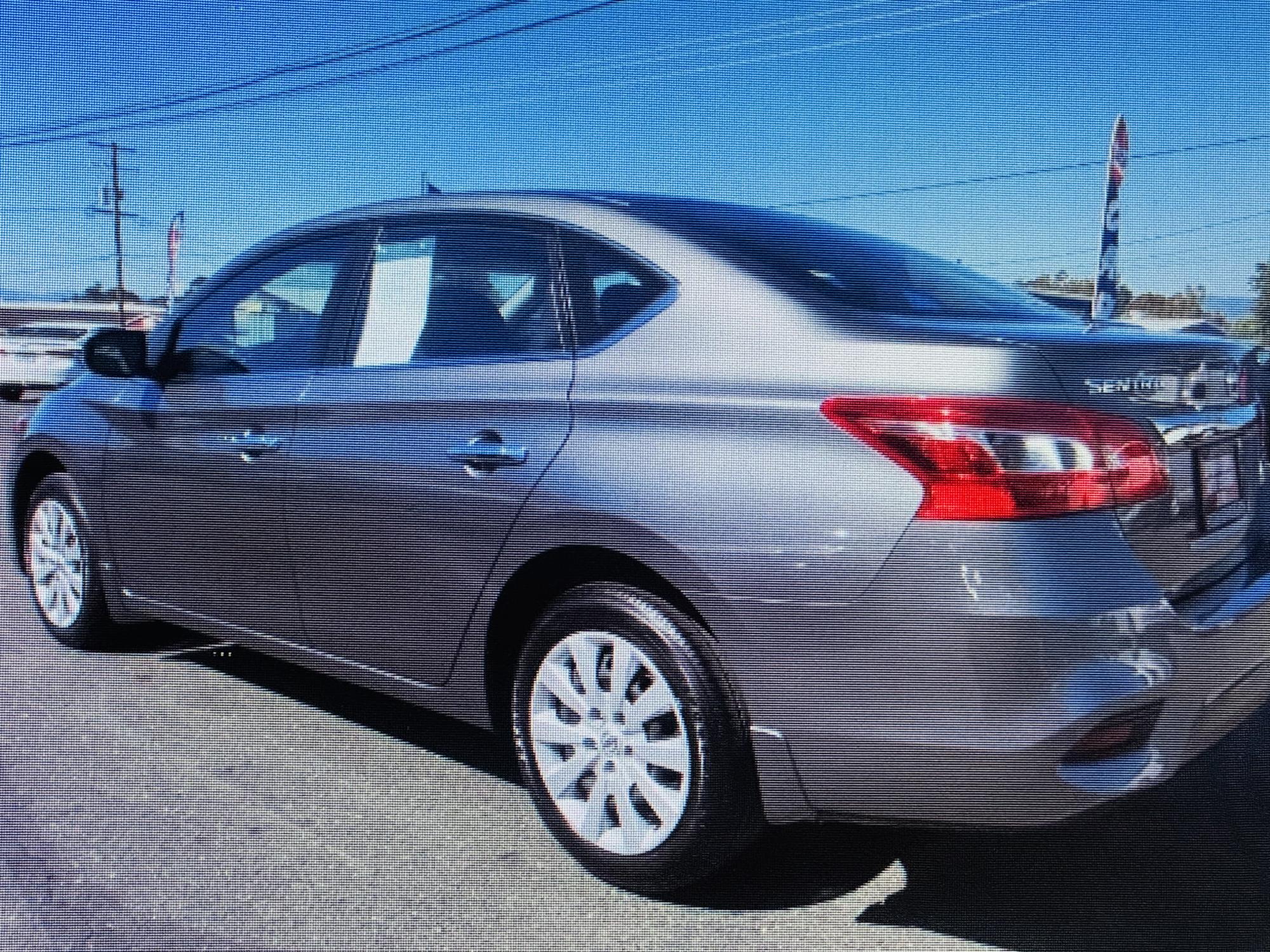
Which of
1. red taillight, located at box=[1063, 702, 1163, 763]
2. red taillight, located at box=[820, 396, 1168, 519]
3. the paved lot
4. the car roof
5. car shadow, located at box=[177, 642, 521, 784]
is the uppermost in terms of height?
the car roof

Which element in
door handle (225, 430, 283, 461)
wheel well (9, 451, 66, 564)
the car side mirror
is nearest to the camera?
door handle (225, 430, 283, 461)

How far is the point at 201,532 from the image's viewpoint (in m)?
3.57

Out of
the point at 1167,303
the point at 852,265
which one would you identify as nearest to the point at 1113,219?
the point at 852,265

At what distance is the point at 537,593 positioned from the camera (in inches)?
108

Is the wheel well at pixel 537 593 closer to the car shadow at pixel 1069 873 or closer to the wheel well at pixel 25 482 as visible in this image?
the car shadow at pixel 1069 873

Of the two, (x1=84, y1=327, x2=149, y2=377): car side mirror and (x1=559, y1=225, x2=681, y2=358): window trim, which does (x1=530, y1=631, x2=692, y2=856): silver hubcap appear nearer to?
(x1=559, y1=225, x2=681, y2=358): window trim

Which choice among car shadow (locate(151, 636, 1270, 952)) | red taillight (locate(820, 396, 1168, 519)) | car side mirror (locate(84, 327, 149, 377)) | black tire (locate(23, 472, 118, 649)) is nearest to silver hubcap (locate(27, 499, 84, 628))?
black tire (locate(23, 472, 118, 649))

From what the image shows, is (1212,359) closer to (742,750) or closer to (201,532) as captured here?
(742,750)

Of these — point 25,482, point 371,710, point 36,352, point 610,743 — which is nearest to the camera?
point 610,743

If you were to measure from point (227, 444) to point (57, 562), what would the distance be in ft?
4.59

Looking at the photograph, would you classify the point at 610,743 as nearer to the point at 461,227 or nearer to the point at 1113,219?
the point at 461,227

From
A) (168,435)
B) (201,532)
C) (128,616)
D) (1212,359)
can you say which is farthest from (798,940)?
(128,616)

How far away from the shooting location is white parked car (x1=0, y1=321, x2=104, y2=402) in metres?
20.4

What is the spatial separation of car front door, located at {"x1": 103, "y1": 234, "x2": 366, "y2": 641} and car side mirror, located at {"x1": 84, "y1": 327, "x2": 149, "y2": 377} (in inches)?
3.1
